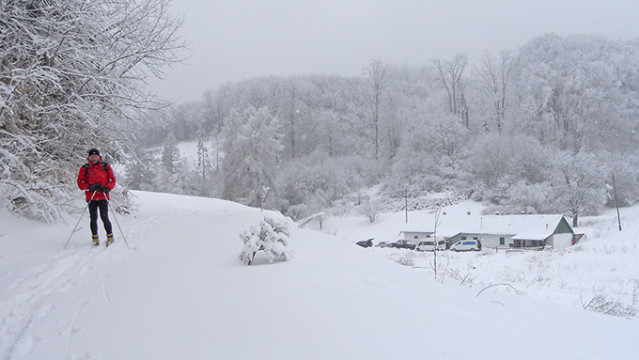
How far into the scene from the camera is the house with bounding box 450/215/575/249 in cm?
3011

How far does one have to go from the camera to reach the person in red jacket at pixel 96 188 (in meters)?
6.85

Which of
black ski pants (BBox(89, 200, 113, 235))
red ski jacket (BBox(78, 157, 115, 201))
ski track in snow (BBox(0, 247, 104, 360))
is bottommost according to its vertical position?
ski track in snow (BBox(0, 247, 104, 360))

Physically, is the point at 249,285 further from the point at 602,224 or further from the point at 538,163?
the point at 538,163

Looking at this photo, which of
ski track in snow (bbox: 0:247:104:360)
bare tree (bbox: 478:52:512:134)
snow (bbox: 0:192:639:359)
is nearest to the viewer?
snow (bbox: 0:192:639:359)

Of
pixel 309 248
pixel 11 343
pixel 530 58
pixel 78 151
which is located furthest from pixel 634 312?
pixel 530 58

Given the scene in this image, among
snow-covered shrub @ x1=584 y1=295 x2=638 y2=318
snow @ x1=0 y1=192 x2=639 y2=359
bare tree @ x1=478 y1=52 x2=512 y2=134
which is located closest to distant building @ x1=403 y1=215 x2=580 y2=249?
bare tree @ x1=478 y1=52 x2=512 y2=134

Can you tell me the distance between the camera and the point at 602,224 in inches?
1271

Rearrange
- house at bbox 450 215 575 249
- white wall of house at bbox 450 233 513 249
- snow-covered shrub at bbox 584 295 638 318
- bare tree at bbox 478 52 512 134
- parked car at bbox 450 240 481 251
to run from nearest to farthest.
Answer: snow-covered shrub at bbox 584 295 638 318 < parked car at bbox 450 240 481 251 < house at bbox 450 215 575 249 < white wall of house at bbox 450 233 513 249 < bare tree at bbox 478 52 512 134

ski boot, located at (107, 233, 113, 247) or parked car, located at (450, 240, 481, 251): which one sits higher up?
ski boot, located at (107, 233, 113, 247)

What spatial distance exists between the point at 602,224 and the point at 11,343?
124 feet

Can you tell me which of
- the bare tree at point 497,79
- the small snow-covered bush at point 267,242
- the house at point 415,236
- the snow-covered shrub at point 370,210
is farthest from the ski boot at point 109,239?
the bare tree at point 497,79

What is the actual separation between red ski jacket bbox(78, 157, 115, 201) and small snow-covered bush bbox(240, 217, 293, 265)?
120 inches

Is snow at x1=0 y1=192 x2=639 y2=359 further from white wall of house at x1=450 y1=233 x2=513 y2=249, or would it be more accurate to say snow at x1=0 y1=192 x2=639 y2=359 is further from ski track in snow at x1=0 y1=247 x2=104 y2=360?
white wall of house at x1=450 y1=233 x2=513 y2=249

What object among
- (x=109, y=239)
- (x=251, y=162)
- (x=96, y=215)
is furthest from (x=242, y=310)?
(x=251, y=162)
